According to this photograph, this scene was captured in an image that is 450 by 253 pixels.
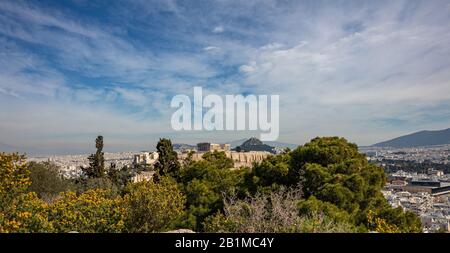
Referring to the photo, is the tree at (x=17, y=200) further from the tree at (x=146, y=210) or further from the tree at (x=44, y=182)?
the tree at (x=44, y=182)

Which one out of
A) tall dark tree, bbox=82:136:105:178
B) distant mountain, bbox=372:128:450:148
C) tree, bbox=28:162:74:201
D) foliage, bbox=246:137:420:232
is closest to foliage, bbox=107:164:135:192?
tall dark tree, bbox=82:136:105:178

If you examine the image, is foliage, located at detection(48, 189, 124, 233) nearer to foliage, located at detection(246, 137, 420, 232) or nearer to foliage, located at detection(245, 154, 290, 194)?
foliage, located at detection(246, 137, 420, 232)

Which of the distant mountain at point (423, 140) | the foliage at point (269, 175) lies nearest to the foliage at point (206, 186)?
the foliage at point (269, 175)

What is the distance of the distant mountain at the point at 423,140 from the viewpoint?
35050mm

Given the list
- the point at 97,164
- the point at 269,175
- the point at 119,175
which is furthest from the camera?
the point at 119,175

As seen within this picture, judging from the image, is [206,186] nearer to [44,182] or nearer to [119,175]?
[44,182]

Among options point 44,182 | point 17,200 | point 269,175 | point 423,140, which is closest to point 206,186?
point 269,175

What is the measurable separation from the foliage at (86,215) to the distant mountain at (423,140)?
33.3 m

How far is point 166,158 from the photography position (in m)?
18.5

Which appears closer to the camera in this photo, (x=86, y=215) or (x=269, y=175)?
(x=86, y=215)

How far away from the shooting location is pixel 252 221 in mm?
5281

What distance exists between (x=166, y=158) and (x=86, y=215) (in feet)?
37.5

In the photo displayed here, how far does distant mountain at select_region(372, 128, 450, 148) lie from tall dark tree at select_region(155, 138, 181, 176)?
87.3ft
